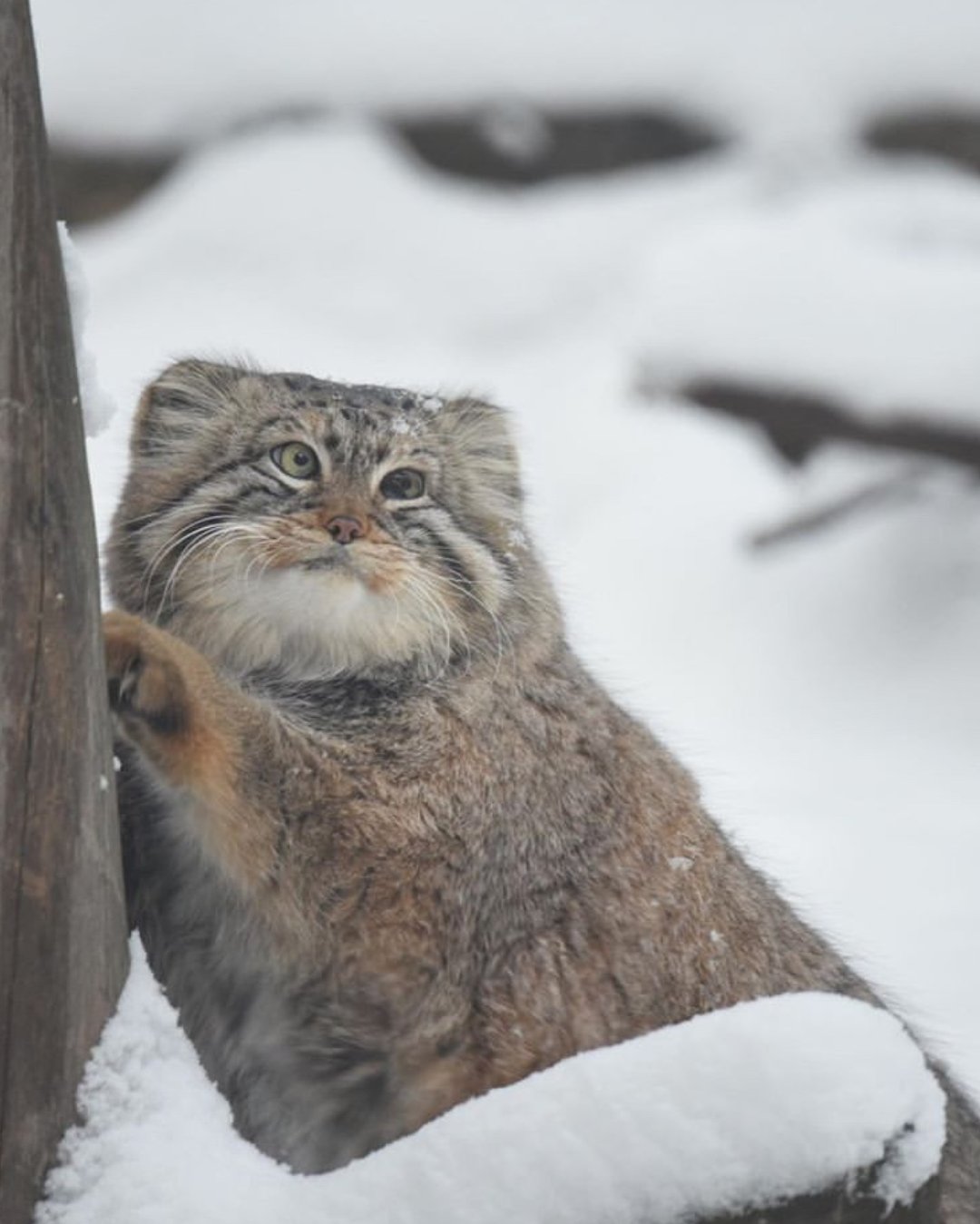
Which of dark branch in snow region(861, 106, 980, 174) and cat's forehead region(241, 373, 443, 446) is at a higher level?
cat's forehead region(241, 373, 443, 446)

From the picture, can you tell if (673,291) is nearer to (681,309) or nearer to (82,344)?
(681,309)

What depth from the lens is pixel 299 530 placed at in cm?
475

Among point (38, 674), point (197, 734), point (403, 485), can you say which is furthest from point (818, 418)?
point (38, 674)

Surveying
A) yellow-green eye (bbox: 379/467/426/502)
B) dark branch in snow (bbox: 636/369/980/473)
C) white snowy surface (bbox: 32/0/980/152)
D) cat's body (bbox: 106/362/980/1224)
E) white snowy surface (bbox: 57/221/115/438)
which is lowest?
white snowy surface (bbox: 32/0/980/152)

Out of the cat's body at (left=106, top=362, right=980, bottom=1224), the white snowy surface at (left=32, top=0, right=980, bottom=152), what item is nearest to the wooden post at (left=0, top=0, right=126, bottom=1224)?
the cat's body at (left=106, top=362, right=980, bottom=1224)

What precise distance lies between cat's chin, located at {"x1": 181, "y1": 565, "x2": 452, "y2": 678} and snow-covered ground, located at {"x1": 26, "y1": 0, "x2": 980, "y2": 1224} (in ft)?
5.57

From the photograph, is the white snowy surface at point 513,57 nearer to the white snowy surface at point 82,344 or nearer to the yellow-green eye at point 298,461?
the yellow-green eye at point 298,461

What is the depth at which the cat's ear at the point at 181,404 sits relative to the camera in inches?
198

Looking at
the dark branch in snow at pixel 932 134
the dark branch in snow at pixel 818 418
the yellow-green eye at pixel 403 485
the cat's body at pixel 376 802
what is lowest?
the dark branch in snow at pixel 932 134

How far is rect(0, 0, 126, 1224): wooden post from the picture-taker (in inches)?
140

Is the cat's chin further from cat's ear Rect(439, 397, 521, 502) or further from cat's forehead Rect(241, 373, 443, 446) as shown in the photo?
cat's ear Rect(439, 397, 521, 502)

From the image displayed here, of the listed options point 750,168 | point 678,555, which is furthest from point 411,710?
point 750,168

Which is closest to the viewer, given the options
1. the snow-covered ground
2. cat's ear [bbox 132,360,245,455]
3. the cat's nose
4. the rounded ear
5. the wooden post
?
the wooden post

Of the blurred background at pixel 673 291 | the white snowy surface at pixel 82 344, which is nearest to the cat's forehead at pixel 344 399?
the white snowy surface at pixel 82 344
